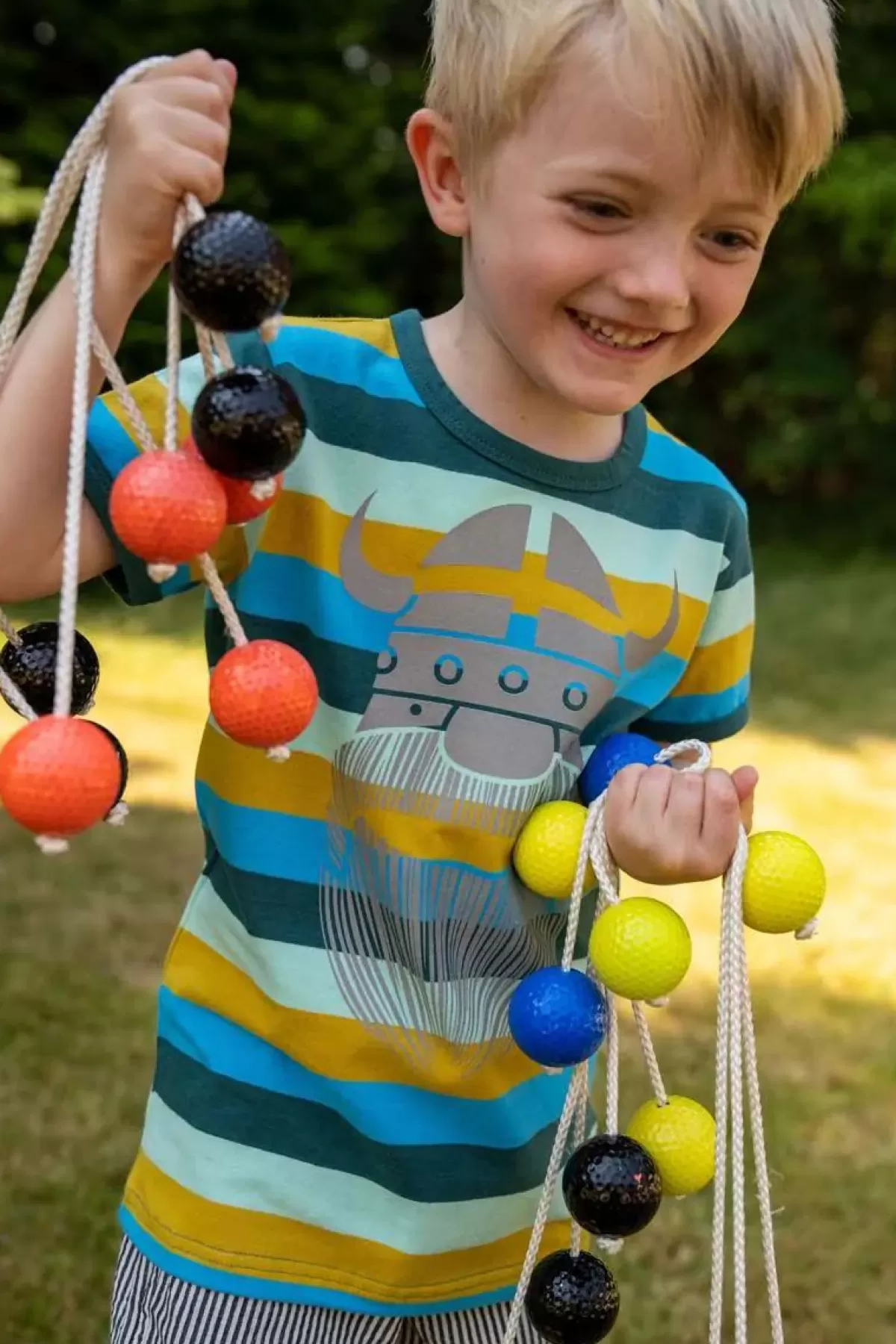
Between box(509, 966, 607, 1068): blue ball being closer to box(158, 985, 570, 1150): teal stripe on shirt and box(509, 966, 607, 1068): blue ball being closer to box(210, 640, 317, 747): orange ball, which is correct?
box(158, 985, 570, 1150): teal stripe on shirt

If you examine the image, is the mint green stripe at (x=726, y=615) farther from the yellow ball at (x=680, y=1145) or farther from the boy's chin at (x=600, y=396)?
the yellow ball at (x=680, y=1145)

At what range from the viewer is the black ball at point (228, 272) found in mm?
821

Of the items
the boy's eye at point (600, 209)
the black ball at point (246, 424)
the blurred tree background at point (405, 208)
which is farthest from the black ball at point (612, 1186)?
the blurred tree background at point (405, 208)

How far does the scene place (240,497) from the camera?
0.90 meters

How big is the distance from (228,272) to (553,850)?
499mm

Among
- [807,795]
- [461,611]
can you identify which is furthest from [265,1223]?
[807,795]

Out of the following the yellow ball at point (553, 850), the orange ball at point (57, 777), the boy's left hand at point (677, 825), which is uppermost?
the orange ball at point (57, 777)

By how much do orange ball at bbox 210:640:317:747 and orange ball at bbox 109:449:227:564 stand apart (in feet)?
0.24

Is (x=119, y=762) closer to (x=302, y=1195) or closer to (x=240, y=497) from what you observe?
(x=240, y=497)

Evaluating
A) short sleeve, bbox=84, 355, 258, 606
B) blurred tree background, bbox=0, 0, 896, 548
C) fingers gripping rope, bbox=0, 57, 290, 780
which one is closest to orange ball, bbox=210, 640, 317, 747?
fingers gripping rope, bbox=0, 57, 290, 780

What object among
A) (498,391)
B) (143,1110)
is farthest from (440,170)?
(143,1110)

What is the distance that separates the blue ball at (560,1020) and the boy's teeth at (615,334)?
1.49 ft

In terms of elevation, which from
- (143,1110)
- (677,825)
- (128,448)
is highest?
(128,448)

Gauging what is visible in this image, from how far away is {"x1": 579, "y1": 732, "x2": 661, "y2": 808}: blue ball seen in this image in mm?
1185
